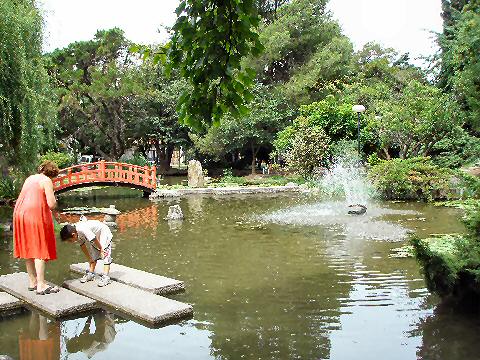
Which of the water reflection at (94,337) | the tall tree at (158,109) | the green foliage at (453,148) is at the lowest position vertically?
the water reflection at (94,337)

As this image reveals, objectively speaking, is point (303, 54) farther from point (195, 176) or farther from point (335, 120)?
point (195, 176)

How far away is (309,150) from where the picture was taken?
26016 millimetres

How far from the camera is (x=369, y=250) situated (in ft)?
33.3

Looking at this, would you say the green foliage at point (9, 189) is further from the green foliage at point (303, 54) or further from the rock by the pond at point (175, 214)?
the green foliage at point (303, 54)

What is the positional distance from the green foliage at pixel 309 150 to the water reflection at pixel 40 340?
20873 millimetres

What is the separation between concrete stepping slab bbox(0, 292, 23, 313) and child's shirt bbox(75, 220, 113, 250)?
1149mm

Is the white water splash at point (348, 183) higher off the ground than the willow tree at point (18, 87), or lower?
lower

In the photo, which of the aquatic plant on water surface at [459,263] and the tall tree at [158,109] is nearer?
the aquatic plant on water surface at [459,263]

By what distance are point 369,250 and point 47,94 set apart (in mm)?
11681

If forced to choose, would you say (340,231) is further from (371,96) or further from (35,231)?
(371,96)

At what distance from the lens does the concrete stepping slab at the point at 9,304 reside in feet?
21.0

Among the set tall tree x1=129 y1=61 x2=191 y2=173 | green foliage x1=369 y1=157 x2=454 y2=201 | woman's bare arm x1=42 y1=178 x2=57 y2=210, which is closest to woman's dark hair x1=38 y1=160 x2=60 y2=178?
woman's bare arm x1=42 y1=178 x2=57 y2=210

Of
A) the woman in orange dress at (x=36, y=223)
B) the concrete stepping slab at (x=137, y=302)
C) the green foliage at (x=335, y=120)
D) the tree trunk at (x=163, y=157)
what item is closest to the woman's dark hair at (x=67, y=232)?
the woman in orange dress at (x=36, y=223)

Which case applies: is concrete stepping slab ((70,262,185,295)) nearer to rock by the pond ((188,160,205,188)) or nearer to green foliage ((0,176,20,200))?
green foliage ((0,176,20,200))
